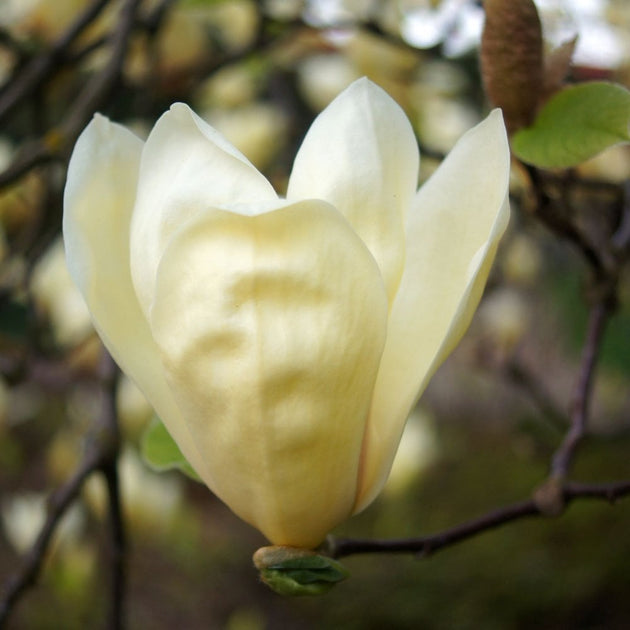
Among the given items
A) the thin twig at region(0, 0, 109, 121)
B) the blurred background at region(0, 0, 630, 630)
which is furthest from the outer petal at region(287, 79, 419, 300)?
the thin twig at region(0, 0, 109, 121)

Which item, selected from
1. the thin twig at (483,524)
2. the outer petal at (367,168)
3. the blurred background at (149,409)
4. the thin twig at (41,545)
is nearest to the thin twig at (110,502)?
the thin twig at (41,545)

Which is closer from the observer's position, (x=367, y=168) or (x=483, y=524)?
(x=367, y=168)

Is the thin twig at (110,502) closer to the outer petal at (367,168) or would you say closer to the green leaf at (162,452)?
the green leaf at (162,452)

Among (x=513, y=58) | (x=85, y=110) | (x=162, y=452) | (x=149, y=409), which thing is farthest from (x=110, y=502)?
(x=149, y=409)

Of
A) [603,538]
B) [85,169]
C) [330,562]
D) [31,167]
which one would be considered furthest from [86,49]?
[603,538]

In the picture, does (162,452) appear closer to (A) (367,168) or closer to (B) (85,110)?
(A) (367,168)

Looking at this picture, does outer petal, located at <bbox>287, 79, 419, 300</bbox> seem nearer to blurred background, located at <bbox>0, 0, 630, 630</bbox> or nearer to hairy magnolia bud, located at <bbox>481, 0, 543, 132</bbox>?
hairy magnolia bud, located at <bbox>481, 0, 543, 132</bbox>

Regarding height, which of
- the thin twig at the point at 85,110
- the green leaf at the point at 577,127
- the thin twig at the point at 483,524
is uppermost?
the green leaf at the point at 577,127
